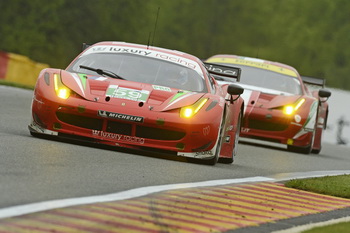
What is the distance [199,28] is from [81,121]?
80.2m

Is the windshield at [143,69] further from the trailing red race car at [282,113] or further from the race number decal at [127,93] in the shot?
the trailing red race car at [282,113]

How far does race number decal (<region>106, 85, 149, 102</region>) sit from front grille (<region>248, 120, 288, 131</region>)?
6.84 meters

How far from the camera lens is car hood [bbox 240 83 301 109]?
17.8 m

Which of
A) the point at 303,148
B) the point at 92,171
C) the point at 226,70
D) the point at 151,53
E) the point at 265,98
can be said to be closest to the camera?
the point at 92,171

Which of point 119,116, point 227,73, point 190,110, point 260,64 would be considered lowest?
point 119,116

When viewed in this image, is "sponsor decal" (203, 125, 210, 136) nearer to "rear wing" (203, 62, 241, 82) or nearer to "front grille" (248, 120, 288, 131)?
"rear wing" (203, 62, 241, 82)

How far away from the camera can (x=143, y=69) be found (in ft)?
39.3

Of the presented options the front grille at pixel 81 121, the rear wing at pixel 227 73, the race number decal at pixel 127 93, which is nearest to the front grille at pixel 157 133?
the race number decal at pixel 127 93

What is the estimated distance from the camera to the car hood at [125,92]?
1086 cm

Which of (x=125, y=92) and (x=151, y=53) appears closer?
(x=125, y=92)

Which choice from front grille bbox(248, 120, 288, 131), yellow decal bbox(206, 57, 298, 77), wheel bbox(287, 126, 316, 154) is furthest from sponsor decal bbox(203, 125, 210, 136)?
yellow decal bbox(206, 57, 298, 77)

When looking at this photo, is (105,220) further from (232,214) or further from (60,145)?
(60,145)

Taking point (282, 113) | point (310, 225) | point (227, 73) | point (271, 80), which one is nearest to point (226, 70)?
point (227, 73)

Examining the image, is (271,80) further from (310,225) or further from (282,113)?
(310,225)
